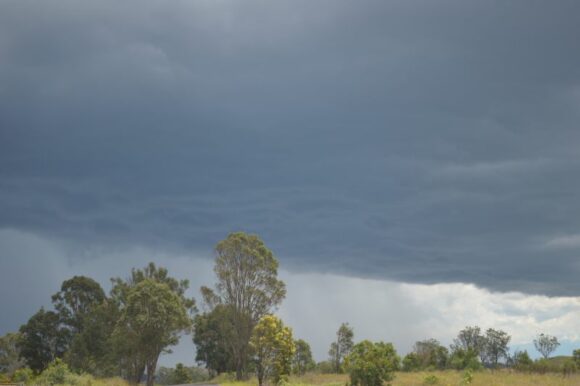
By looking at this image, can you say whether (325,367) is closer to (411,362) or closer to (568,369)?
(411,362)

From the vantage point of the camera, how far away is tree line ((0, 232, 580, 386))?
51969 mm

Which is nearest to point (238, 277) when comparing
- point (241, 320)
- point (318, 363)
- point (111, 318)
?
point (241, 320)

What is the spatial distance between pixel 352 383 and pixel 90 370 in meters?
60.4

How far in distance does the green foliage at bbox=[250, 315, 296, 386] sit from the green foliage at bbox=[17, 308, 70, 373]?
57.0m

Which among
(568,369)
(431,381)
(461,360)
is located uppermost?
(461,360)

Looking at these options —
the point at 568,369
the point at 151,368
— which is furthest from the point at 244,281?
the point at 568,369

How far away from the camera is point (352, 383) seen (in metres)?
39.7

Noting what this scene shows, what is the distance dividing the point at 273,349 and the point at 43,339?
202 ft

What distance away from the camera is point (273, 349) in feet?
169

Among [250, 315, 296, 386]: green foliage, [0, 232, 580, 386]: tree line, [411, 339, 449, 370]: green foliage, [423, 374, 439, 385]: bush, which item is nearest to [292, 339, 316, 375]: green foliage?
[0, 232, 580, 386]: tree line

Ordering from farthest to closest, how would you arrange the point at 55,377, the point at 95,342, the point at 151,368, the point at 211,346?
the point at 211,346 < the point at 95,342 < the point at 151,368 < the point at 55,377

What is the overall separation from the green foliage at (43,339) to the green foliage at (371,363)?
71.4m

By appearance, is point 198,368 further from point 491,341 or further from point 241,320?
point 491,341

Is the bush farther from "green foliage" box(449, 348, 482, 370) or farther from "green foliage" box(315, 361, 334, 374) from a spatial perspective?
"green foliage" box(315, 361, 334, 374)
